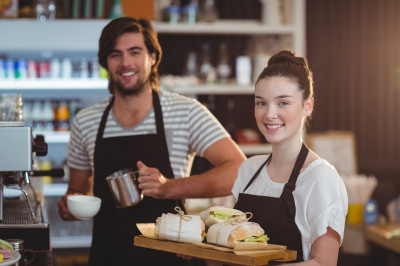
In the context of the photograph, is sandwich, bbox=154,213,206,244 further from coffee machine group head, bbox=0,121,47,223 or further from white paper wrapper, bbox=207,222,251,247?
coffee machine group head, bbox=0,121,47,223

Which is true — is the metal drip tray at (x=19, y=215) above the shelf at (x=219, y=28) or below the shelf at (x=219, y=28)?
below

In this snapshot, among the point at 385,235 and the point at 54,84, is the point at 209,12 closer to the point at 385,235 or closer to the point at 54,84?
the point at 54,84

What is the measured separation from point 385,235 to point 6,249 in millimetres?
2595

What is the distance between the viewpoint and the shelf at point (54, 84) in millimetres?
3982

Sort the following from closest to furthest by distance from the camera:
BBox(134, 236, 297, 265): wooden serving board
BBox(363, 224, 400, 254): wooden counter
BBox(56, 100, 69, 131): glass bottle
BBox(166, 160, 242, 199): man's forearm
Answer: BBox(134, 236, 297, 265): wooden serving board
BBox(166, 160, 242, 199): man's forearm
BBox(363, 224, 400, 254): wooden counter
BBox(56, 100, 69, 131): glass bottle

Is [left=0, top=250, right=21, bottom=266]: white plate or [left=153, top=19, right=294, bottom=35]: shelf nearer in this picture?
[left=0, top=250, right=21, bottom=266]: white plate

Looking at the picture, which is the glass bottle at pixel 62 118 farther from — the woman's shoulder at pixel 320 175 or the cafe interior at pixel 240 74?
the woman's shoulder at pixel 320 175

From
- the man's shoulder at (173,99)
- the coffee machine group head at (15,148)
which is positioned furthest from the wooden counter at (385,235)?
the coffee machine group head at (15,148)

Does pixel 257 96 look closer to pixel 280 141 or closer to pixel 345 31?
pixel 280 141

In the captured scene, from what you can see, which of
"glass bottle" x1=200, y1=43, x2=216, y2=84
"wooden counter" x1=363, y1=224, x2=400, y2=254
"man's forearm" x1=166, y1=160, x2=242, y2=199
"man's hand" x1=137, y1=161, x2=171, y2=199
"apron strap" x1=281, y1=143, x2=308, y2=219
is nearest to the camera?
"apron strap" x1=281, y1=143, x2=308, y2=219

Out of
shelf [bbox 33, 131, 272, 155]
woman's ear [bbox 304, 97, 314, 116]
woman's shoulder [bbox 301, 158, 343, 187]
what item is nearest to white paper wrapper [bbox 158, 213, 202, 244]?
woman's shoulder [bbox 301, 158, 343, 187]

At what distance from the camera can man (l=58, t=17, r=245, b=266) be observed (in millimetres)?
2311

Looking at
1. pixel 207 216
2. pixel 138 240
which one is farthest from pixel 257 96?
pixel 138 240

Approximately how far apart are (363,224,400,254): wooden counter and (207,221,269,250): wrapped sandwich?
2113 mm
